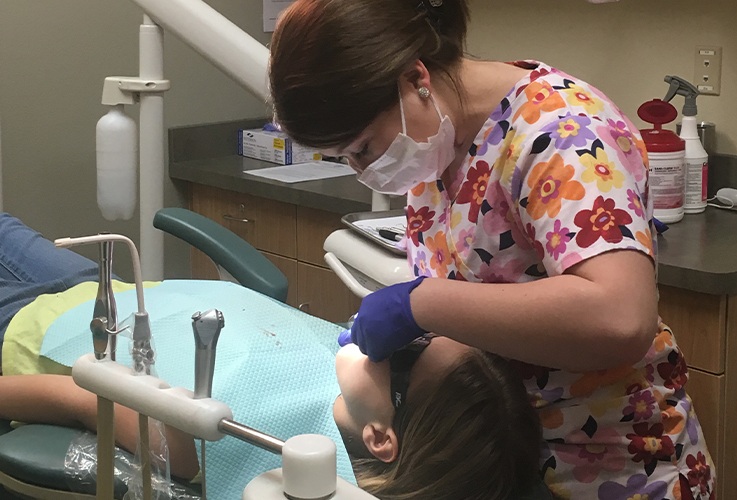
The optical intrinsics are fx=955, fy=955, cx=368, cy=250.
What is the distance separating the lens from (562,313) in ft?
3.05

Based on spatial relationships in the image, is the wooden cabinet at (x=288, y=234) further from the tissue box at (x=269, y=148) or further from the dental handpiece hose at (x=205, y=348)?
the dental handpiece hose at (x=205, y=348)

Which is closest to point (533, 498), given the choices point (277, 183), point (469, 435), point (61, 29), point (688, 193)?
point (469, 435)

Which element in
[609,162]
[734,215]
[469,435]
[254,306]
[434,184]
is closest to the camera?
[609,162]

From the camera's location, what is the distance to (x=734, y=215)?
2.11 metres

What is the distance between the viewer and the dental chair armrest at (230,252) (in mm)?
1679

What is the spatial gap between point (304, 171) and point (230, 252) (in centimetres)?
96

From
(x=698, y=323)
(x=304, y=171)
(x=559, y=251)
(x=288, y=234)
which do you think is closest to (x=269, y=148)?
(x=304, y=171)

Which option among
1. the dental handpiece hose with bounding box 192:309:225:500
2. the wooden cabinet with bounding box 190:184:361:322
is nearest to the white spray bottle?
the wooden cabinet with bounding box 190:184:361:322

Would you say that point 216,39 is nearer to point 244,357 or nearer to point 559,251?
point 244,357

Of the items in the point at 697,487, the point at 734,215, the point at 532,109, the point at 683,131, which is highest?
the point at 532,109

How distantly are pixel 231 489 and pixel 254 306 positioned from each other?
515 mm

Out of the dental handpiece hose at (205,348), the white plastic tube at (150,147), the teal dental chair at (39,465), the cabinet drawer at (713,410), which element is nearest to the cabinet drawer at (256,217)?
the white plastic tube at (150,147)

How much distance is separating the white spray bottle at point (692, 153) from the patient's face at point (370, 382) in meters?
1.14

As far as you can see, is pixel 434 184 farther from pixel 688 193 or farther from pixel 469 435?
pixel 688 193
